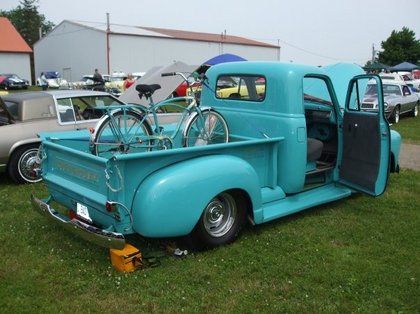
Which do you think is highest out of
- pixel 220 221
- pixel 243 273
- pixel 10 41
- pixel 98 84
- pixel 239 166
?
pixel 10 41

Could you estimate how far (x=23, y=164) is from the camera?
22.2 ft

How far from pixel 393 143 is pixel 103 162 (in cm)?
451

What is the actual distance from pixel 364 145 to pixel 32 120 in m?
4.82

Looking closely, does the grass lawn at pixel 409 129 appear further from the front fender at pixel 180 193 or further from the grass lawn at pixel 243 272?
the front fender at pixel 180 193

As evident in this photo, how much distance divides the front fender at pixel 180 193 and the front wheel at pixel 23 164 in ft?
12.0

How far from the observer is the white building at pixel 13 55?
47438 millimetres

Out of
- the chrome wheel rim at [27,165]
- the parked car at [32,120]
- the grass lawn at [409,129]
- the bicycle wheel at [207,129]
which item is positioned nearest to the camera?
the bicycle wheel at [207,129]

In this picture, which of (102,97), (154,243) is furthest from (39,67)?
(154,243)

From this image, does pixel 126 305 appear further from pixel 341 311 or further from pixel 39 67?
pixel 39 67

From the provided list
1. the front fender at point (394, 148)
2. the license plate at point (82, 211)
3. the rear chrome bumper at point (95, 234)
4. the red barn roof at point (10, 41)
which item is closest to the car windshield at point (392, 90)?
the front fender at point (394, 148)

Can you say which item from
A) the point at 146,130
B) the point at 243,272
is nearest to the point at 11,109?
the point at 146,130

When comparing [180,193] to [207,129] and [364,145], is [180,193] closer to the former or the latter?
[207,129]

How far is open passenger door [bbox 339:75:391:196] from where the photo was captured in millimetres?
5094

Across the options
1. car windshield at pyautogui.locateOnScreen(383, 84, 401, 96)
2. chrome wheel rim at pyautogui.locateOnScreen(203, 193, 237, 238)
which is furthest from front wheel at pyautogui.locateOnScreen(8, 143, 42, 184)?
car windshield at pyautogui.locateOnScreen(383, 84, 401, 96)
